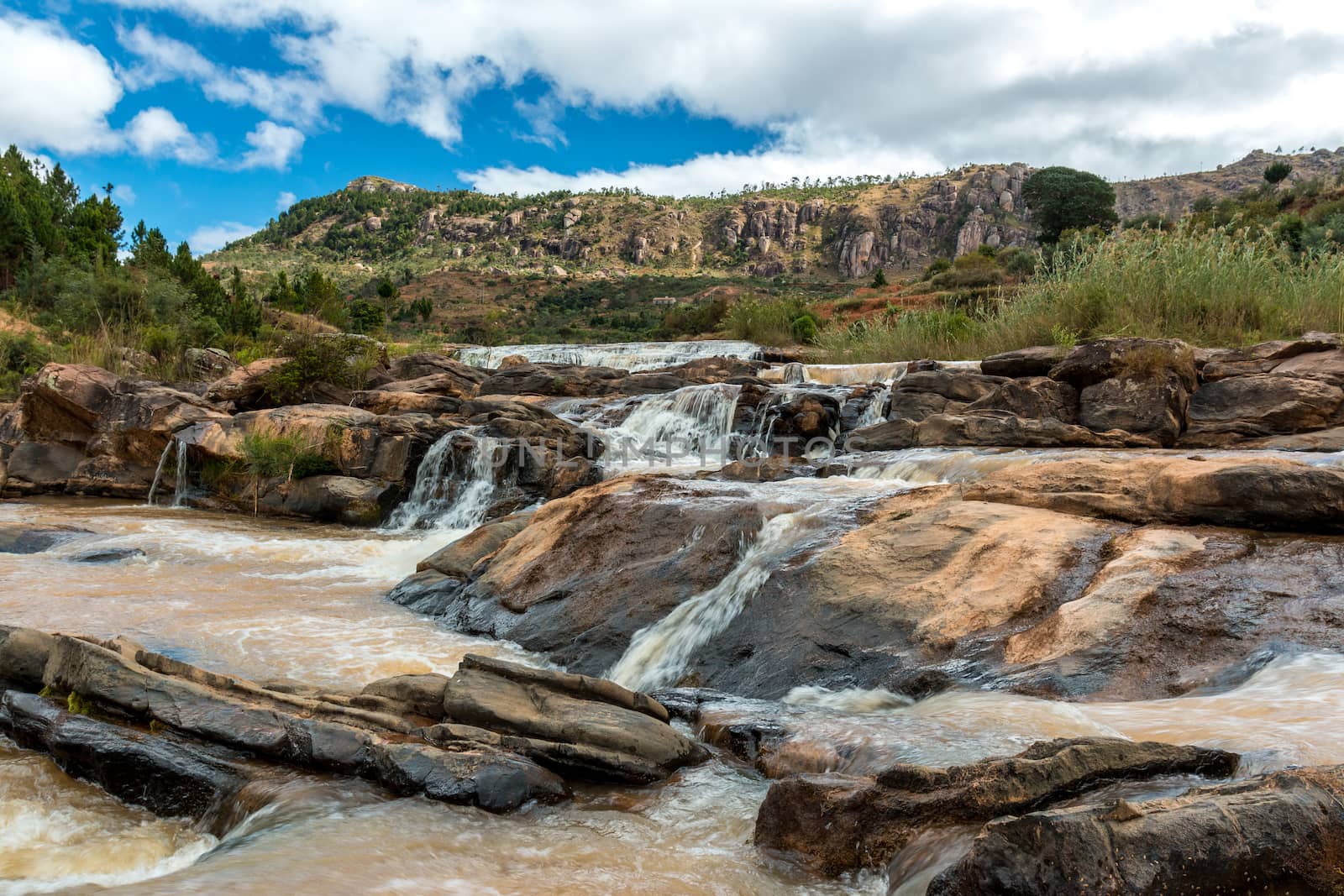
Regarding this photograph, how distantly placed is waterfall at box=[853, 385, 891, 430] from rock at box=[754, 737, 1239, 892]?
27.8 ft

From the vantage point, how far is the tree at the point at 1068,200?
4244 cm

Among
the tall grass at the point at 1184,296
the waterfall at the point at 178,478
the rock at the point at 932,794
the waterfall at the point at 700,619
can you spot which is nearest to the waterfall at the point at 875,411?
the tall grass at the point at 1184,296

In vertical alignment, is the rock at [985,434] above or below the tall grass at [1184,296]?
below

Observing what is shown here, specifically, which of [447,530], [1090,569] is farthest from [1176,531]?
[447,530]

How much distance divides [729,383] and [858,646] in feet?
28.4

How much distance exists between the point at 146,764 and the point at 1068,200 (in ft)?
157

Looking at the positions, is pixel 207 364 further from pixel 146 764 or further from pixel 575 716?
pixel 575 716

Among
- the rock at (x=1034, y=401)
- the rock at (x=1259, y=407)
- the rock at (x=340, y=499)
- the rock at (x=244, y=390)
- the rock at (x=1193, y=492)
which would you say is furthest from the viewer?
the rock at (x=244, y=390)

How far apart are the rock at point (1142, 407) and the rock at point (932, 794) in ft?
21.4

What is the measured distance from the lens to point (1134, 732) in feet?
9.12

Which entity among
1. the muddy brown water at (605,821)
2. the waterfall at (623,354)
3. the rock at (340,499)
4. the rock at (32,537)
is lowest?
the muddy brown water at (605,821)

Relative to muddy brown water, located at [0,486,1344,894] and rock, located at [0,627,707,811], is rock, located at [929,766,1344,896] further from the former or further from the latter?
rock, located at [0,627,707,811]

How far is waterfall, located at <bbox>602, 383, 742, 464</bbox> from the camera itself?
37.8 ft

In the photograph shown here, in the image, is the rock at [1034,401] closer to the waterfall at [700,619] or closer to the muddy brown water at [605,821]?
the waterfall at [700,619]
